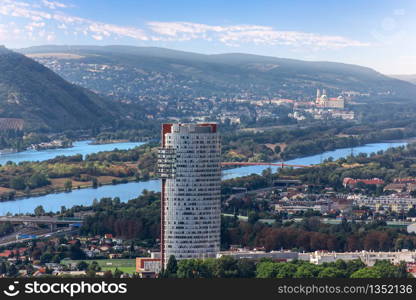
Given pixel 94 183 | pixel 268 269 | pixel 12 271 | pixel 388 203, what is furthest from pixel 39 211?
pixel 268 269

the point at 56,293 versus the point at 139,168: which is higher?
the point at 56,293

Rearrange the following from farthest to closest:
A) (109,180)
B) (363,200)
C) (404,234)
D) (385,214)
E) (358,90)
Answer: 1. (358,90)
2. (109,180)
3. (363,200)
4. (385,214)
5. (404,234)

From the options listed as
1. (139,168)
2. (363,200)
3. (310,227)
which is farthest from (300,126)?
(310,227)

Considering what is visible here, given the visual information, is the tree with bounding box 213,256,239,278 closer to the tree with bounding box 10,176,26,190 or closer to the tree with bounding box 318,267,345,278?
the tree with bounding box 318,267,345,278

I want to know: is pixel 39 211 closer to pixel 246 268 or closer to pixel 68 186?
pixel 68 186

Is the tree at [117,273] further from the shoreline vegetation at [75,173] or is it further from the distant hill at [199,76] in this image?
the distant hill at [199,76]

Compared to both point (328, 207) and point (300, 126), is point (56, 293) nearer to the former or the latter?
point (328, 207)

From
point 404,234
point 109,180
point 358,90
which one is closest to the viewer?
point 404,234
